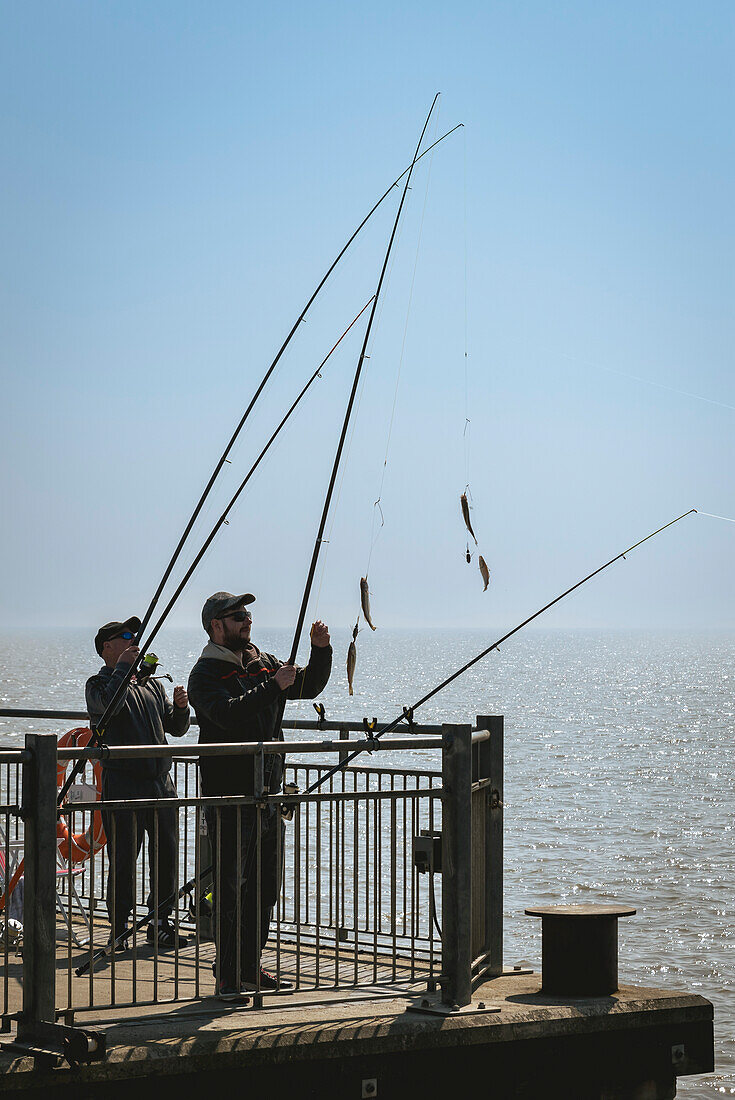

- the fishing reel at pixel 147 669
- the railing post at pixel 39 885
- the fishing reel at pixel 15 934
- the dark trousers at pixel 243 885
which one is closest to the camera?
the railing post at pixel 39 885

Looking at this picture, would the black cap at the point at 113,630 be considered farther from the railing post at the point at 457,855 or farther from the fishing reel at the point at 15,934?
the railing post at the point at 457,855

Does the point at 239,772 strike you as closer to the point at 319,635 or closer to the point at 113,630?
the point at 319,635

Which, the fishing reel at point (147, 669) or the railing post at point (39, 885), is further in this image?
the fishing reel at point (147, 669)

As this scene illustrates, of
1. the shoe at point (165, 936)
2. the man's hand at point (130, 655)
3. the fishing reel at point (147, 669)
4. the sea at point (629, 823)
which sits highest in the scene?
the man's hand at point (130, 655)

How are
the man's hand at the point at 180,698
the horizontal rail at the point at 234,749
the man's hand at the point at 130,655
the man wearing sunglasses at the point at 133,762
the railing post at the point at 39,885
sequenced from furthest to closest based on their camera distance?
1. the man's hand at the point at 180,698
2. the man wearing sunglasses at the point at 133,762
3. the man's hand at the point at 130,655
4. the horizontal rail at the point at 234,749
5. the railing post at the point at 39,885

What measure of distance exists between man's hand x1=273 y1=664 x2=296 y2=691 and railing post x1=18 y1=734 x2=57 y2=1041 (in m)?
1.13

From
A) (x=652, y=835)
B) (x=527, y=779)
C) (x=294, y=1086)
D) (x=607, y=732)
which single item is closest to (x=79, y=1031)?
(x=294, y=1086)

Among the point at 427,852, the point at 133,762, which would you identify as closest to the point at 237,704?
the point at 427,852

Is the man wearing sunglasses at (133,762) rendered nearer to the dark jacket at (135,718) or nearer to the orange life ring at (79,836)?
the dark jacket at (135,718)

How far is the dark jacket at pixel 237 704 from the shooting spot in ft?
20.1

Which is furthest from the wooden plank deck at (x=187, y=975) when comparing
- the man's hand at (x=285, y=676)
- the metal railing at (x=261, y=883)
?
the man's hand at (x=285, y=676)

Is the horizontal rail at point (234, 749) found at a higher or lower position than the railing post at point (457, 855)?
higher

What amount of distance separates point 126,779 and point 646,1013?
10.0 feet

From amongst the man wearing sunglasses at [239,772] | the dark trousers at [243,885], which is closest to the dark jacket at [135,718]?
the man wearing sunglasses at [239,772]
